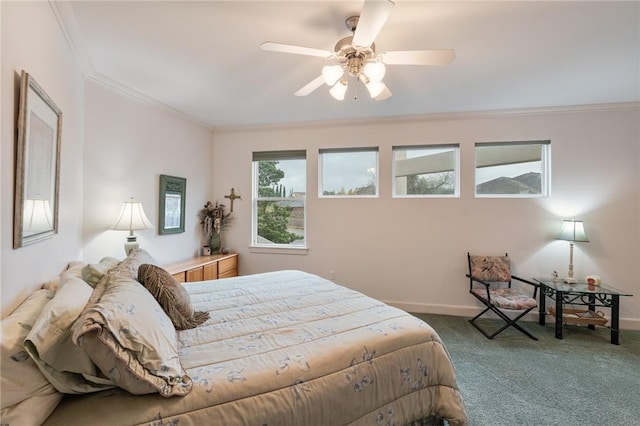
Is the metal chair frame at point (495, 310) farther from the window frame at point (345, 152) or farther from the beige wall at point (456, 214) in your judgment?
the window frame at point (345, 152)

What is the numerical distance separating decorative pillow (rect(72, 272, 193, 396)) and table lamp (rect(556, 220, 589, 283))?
12.6 ft

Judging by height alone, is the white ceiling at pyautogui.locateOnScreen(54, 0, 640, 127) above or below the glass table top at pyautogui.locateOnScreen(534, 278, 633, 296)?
above

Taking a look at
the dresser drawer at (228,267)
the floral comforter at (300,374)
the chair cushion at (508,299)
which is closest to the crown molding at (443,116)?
the dresser drawer at (228,267)

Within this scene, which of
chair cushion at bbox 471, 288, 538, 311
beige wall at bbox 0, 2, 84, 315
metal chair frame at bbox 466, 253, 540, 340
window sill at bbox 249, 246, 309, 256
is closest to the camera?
beige wall at bbox 0, 2, 84, 315

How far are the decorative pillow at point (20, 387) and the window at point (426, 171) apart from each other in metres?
3.54

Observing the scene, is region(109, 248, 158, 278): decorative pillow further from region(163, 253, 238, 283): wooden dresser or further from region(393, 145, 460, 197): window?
region(393, 145, 460, 197): window

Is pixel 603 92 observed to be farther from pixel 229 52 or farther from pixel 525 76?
pixel 229 52

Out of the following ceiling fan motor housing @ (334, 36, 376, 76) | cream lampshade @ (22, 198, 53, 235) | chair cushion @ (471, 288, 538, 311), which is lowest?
chair cushion @ (471, 288, 538, 311)

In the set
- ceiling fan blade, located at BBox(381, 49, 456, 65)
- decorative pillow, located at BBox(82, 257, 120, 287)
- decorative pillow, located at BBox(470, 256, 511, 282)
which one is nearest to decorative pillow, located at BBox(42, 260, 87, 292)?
decorative pillow, located at BBox(82, 257, 120, 287)

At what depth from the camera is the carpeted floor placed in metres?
1.83

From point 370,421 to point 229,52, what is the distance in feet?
8.53

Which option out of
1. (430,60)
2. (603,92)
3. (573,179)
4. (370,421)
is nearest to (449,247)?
(573,179)

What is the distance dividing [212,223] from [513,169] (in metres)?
4.14

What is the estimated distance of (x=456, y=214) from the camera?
3.59m
